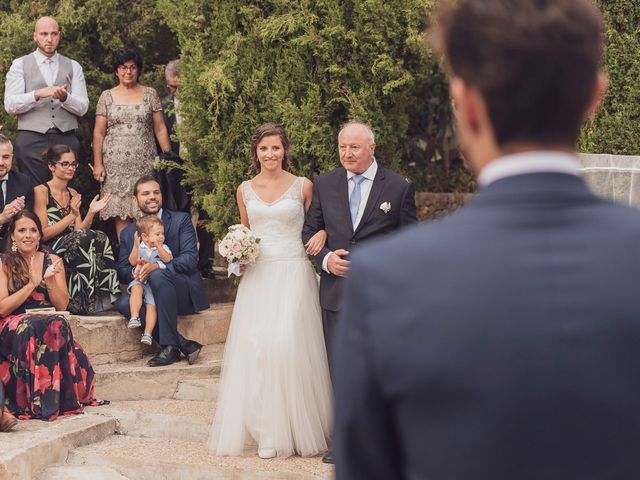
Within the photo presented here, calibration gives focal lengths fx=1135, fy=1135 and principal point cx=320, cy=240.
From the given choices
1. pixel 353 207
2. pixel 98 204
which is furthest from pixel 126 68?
pixel 353 207

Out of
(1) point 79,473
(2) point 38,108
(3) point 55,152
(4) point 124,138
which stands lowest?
(1) point 79,473

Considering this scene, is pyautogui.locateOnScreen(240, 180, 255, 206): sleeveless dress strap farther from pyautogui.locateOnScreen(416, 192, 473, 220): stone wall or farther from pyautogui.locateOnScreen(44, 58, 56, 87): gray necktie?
pyautogui.locateOnScreen(416, 192, 473, 220): stone wall

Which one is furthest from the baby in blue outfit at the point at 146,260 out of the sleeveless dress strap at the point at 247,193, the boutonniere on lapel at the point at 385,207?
the boutonniere on lapel at the point at 385,207

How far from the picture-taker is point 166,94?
1063 cm

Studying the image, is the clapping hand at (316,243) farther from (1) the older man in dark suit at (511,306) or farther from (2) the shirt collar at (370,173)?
(1) the older man in dark suit at (511,306)

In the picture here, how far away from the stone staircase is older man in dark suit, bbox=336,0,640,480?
5.00 metres

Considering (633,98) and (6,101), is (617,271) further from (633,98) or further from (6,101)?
(6,101)

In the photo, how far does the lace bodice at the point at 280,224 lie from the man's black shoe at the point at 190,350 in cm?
134

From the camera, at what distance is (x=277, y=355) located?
7.11 m

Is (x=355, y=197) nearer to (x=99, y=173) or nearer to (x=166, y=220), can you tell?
(x=166, y=220)

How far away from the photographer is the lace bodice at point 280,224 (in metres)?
7.41

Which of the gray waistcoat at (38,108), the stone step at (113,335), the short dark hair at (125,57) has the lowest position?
the stone step at (113,335)

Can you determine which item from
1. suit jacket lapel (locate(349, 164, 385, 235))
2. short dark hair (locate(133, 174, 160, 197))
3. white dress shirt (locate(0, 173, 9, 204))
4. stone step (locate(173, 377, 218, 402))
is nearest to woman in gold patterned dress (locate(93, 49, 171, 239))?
short dark hair (locate(133, 174, 160, 197))

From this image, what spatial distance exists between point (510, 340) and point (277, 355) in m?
5.79
